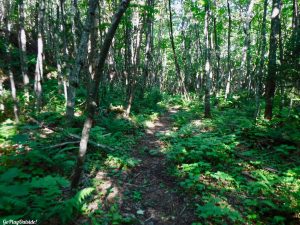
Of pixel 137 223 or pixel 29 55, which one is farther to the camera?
pixel 29 55

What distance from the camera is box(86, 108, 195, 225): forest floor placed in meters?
4.56

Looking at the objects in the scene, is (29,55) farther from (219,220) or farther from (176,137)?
(219,220)

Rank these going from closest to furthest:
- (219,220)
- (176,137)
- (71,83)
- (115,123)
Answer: (219,220) → (71,83) → (176,137) → (115,123)

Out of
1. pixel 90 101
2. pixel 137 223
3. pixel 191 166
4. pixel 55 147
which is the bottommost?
pixel 137 223

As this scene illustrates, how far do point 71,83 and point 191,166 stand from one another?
4.10 metres

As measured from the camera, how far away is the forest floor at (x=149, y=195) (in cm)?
456

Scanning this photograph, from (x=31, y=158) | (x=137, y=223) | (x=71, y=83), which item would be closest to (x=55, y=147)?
(x=31, y=158)

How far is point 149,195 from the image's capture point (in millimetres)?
5324

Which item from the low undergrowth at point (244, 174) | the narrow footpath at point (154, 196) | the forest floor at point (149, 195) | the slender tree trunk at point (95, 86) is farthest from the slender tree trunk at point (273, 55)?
the slender tree trunk at point (95, 86)

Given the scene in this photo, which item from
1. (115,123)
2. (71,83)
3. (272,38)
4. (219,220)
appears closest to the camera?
(219,220)

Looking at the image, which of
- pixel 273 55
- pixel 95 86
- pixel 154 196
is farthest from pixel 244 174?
pixel 273 55

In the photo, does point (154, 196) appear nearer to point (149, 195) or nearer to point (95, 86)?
point (149, 195)

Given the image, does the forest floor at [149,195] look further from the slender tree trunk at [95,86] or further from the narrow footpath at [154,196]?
the slender tree trunk at [95,86]

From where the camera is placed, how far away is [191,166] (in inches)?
244
